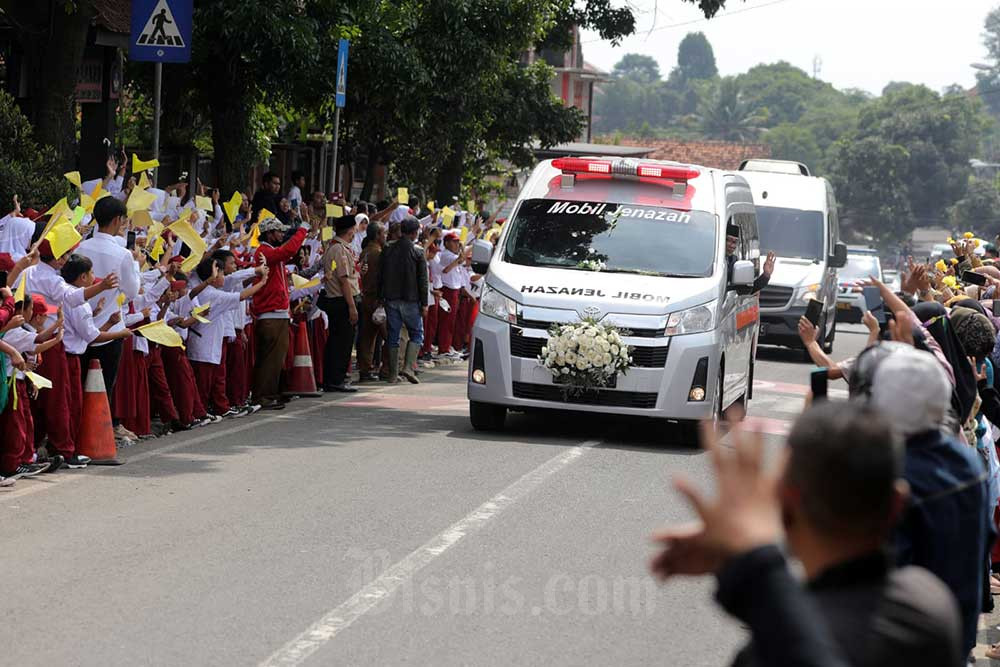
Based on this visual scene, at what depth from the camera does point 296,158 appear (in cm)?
3569

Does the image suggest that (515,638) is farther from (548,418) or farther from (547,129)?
(547,129)

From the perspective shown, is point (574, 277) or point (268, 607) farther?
point (574, 277)

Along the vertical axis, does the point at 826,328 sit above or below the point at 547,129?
below

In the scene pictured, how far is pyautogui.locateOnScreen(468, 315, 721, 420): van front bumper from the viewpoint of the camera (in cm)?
1300

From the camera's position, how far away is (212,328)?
13.5 metres

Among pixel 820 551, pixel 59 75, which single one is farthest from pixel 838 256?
pixel 820 551

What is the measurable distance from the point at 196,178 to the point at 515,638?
2143 centimetres

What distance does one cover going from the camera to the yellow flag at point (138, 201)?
40.3ft

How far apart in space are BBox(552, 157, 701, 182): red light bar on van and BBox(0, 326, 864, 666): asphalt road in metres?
2.50

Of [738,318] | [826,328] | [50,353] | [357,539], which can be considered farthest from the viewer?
[826,328]

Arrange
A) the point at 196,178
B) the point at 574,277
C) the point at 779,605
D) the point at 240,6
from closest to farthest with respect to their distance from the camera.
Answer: the point at 779,605, the point at 574,277, the point at 240,6, the point at 196,178

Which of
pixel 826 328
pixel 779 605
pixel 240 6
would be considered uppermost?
pixel 240 6

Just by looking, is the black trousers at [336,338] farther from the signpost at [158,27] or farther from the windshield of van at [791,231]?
the windshield of van at [791,231]

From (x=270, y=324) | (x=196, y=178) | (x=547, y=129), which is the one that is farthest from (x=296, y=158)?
(x=270, y=324)
